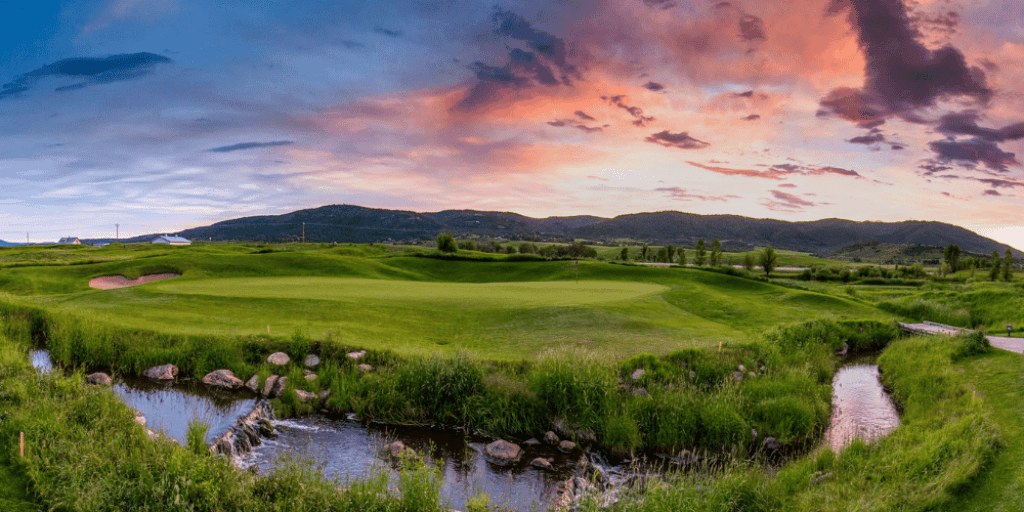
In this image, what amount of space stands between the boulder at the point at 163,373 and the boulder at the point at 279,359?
3.14 meters

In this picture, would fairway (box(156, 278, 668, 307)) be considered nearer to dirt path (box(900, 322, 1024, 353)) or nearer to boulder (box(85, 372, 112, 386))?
boulder (box(85, 372, 112, 386))

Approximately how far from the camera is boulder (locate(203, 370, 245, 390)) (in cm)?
1648

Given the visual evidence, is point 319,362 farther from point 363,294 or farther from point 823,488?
point 823,488

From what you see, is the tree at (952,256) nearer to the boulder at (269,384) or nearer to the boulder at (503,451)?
the boulder at (503,451)

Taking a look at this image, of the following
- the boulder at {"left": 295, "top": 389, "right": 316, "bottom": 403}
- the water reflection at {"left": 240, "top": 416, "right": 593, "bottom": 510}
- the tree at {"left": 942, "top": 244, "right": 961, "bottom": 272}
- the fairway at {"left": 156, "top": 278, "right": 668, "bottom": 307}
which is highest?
the tree at {"left": 942, "top": 244, "right": 961, "bottom": 272}

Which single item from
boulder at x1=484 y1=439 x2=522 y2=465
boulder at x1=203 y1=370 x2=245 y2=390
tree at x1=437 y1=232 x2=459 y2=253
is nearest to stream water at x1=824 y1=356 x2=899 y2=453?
boulder at x1=484 y1=439 x2=522 y2=465

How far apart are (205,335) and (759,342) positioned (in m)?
21.4

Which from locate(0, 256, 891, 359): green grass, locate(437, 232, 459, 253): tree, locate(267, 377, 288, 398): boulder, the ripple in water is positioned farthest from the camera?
locate(437, 232, 459, 253): tree

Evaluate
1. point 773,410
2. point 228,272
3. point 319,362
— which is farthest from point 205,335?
point 228,272

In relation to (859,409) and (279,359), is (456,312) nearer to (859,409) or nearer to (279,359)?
(279,359)

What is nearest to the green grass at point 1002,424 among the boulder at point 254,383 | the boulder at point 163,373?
the boulder at point 254,383

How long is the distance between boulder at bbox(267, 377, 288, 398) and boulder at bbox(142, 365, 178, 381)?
4117 mm

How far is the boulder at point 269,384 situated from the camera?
1590 cm

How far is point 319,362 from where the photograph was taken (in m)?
17.3
